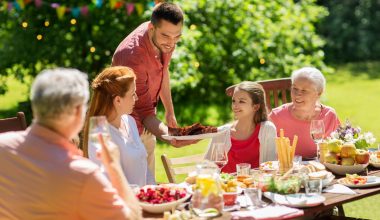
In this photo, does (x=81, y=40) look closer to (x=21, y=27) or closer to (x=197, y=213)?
(x=21, y=27)

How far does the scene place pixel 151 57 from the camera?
16.4 ft

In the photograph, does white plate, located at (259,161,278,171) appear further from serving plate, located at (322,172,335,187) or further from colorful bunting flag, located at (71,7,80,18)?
colorful bunting flag, located at (71,7,80,18)

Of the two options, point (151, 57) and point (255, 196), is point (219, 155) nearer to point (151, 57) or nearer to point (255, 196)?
point (255, 196)

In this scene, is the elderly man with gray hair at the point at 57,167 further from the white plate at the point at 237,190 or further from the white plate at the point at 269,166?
the white plate at the point at 269,166

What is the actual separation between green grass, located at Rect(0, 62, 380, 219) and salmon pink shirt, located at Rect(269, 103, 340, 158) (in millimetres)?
1220

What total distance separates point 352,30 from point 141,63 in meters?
10.4

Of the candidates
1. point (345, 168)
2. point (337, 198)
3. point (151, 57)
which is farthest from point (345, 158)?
point (151, 57)

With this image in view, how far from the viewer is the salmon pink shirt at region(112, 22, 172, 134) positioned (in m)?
4.89

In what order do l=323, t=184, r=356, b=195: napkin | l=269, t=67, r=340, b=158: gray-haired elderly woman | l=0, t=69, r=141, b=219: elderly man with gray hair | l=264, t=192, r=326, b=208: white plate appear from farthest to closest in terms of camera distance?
l=269, t=67, r=340, b=158: gray-haired elderly woman
l=323, t=184, r=356, b=195: napkin
l=264, t=192, r=326, b=208: white plate
l=0, t=69, r=141, b=219: elderly man with gray hair

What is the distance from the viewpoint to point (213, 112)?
9.64 meters

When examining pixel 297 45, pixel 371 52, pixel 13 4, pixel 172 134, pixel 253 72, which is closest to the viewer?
pixel 172 134

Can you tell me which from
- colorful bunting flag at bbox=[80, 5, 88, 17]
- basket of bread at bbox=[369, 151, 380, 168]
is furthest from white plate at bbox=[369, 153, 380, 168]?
colorful bunting flag at bbox=[80, 5, 88, 17]

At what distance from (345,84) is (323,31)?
2.68m

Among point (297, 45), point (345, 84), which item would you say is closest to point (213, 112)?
point (297, 45)
